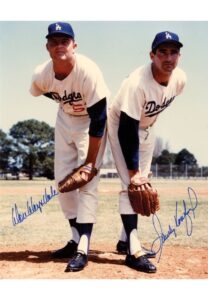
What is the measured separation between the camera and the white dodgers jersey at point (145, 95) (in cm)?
296

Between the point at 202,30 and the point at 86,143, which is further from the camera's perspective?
the point at 202,30

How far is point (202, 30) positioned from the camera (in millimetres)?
3520

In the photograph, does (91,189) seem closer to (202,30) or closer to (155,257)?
(155,257)

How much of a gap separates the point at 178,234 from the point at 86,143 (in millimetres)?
2434

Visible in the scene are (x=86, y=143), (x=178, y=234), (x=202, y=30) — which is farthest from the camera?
(x=178, y=234)

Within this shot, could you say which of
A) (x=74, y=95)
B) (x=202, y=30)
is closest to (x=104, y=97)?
(x=74, y=95)

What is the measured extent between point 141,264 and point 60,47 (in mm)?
1574

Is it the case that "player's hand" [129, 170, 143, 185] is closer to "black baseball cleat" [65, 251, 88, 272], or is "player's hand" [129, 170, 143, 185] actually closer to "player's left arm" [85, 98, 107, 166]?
"player's left arm" [85, 98, 107, 166]

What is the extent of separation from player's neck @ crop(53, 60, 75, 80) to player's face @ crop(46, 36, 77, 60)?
0.11 feet

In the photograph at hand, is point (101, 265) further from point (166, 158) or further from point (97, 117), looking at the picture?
point (166, 158)

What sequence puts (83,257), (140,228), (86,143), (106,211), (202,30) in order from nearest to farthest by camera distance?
(83,257)
(86,143)
(202,30)
(140,228)
(106,211)

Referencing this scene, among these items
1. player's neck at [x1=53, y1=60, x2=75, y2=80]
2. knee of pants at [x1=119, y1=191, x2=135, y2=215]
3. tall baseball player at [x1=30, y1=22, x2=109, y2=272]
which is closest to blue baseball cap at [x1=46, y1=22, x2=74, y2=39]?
tall baseball player at [x1=30, y1=22, x2=109, y2=272]

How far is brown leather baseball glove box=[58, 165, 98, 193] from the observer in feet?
10.1

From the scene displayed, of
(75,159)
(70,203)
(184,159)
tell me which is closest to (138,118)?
(75,159)
